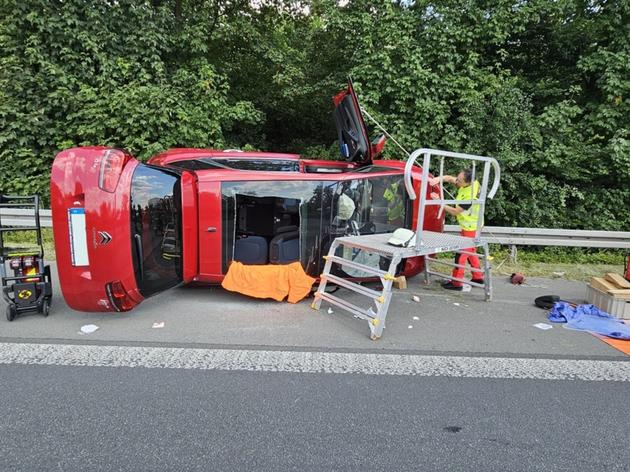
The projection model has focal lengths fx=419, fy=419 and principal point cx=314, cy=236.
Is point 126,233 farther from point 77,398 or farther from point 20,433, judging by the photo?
point 20,433

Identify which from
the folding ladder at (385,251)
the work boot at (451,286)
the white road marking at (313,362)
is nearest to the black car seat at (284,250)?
the folding ladder at (385,251)

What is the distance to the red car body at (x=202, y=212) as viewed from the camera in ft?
12.4

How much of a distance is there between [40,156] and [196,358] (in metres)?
8.10

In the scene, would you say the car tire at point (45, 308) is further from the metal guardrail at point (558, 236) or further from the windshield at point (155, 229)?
the metal guardrail at point (558, 236)

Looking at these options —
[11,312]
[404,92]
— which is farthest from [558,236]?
[11,312]

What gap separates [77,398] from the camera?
9.09ft

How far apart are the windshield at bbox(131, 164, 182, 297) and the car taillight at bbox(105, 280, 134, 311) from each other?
176 millimetres

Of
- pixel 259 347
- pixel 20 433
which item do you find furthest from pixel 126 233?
pixel 20 433

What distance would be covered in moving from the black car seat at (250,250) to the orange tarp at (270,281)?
0.68 ft

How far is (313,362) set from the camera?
133 inches

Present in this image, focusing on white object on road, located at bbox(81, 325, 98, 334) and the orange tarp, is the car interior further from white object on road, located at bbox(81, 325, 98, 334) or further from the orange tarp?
white object on road, located at bbox(81, 325, 98, 334)

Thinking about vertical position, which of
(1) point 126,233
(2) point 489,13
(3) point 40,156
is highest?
(2) point 489,13

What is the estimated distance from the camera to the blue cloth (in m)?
4.21

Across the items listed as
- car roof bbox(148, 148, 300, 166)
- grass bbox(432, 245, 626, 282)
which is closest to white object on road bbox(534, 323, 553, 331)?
grass bbox(432, 245, 626, 282)
